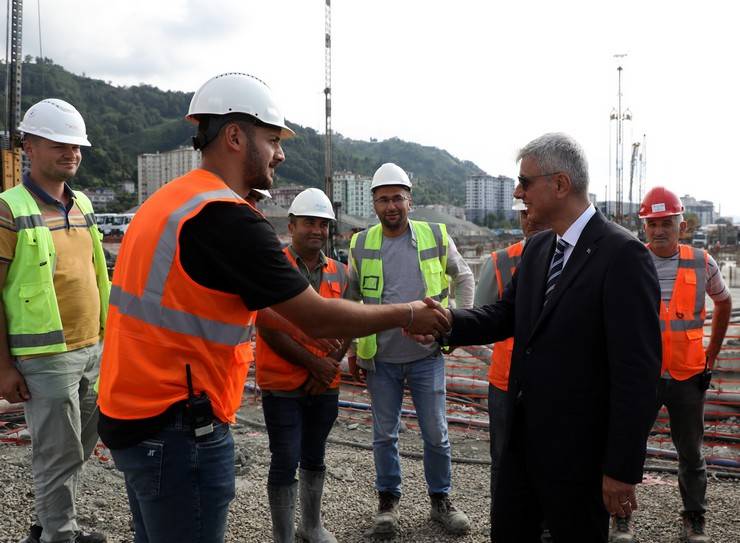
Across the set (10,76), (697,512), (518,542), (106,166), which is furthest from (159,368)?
(106,166)

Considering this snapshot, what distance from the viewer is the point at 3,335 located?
348cm

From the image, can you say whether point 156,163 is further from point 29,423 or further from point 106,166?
point 29,423

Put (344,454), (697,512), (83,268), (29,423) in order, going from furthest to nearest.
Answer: (344,454)
(697,512)
(83,268)
(29,423)

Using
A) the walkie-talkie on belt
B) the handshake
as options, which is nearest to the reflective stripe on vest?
the walkie-talkie on belt

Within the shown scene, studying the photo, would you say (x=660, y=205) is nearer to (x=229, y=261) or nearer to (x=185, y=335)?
(x=229, y=261)

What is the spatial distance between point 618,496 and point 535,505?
0.46 meters

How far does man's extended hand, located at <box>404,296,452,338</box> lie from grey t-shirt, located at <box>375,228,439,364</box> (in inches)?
49.6

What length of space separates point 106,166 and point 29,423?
392 ft

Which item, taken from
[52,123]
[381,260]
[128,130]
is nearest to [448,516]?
[381,260]

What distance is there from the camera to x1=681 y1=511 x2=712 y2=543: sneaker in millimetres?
4199

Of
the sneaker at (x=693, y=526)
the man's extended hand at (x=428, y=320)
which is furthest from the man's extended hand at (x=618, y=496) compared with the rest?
the sneaker at (x=693, y=526)

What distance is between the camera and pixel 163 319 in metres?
2.11

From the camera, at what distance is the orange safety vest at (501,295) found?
13.3ft

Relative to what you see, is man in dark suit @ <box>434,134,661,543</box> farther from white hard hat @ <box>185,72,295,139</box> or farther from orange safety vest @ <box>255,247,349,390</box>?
orange safety vest @ <box>255,247,349,390</box>
